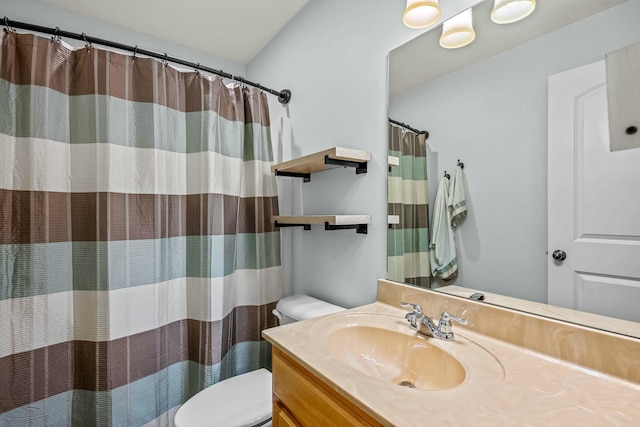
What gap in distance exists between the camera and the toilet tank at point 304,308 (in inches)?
53.1

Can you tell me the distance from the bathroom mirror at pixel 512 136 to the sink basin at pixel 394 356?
25 cm

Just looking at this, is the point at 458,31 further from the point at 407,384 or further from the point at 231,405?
the point at 231,405

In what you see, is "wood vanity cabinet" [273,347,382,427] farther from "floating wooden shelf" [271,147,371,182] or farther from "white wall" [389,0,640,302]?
"floating wooden shelf" [271,147,371,182]

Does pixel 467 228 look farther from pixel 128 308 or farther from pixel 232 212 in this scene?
pixel 128 308

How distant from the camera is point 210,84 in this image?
4.95 ft

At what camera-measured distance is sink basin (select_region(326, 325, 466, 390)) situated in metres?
0.83

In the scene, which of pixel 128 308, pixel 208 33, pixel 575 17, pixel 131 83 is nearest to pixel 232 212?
pixel 128 308

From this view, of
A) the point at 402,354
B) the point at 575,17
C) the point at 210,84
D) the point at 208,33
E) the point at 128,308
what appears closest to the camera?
the point at 575,17

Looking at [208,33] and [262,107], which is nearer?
[262,107]

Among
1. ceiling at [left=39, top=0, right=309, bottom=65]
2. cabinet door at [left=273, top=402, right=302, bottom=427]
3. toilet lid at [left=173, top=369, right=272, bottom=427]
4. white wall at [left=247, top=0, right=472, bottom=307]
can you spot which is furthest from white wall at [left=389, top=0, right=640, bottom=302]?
ceiling at [left=39, top=0, right=309, bottom=65]

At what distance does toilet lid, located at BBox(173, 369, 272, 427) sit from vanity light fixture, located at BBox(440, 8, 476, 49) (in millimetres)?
1606

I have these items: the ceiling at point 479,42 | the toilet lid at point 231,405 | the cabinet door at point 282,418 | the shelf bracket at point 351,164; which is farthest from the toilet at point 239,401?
the ceiling at point 479,42

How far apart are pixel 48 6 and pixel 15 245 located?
1.42 m

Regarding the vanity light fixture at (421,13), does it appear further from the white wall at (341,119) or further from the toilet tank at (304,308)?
the toilet tank at (304,308)
